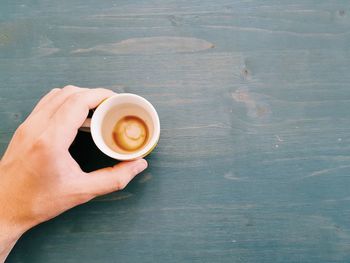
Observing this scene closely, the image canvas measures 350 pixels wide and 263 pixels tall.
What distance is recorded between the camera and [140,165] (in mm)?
655

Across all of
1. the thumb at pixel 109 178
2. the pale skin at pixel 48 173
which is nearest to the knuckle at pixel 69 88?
the pale skin at pixel 48 173

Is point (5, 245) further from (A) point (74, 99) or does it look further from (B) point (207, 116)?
(B) point (207, 116)

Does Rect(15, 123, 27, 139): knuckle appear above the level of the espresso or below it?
above

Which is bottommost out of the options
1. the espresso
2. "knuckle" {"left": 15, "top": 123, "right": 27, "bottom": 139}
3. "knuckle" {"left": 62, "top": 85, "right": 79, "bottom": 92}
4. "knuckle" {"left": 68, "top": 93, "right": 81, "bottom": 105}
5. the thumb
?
the thumb

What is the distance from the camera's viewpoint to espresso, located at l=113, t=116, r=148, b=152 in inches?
27.0

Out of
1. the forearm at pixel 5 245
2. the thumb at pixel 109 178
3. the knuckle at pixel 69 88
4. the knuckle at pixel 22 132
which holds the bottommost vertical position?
the forearm at pixel 5 245

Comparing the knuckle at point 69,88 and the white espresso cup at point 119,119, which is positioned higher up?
the knuckle at point 69,88

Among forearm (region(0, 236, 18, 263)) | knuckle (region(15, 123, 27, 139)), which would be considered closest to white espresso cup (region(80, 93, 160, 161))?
knuckle (region(15, 123, 27, 139))

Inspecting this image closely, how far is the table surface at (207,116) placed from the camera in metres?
0.70

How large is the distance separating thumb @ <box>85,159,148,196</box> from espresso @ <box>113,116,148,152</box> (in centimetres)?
5

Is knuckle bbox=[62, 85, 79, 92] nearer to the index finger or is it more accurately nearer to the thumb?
the index finger

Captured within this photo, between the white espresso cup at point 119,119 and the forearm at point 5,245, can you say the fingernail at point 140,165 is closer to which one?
the white espresso cup at point 119,119

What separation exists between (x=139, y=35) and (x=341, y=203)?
20.9 inches

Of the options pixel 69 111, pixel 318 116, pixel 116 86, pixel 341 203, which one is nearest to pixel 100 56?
pixel 116 86
